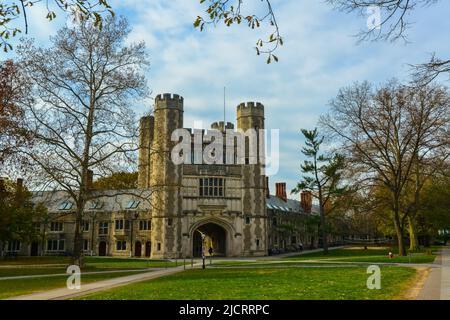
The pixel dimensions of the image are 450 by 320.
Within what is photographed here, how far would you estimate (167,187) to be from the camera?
42125 millimetres

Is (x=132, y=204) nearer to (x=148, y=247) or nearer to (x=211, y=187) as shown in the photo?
(x=148, y=247)

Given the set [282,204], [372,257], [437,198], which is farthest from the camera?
[282,204]

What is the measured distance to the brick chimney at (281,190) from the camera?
68875 millimetres

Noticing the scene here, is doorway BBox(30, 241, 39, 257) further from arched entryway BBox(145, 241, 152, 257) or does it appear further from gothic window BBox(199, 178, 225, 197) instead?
gothic window BBox(199, 178, 225, 197)

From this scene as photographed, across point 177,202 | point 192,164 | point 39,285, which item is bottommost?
point 39,285

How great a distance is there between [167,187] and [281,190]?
102 feet

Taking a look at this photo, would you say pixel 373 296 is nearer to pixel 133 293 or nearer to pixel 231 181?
pixel 133 293

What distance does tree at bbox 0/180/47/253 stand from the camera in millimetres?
31622

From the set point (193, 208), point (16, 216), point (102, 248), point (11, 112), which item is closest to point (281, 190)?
point (193, 208)

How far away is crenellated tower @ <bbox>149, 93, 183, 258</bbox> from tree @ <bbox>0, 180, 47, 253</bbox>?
11427 millimetres

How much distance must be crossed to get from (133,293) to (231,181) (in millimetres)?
33459
